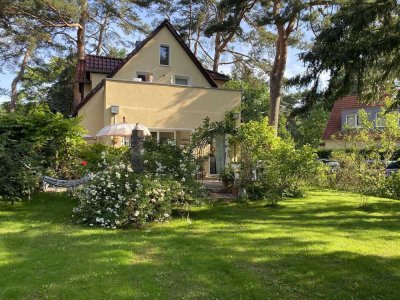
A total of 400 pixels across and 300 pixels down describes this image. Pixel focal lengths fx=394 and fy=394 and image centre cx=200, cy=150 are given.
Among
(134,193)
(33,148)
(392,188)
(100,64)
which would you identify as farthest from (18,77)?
(392,188)

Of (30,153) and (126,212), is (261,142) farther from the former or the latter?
(30,153)

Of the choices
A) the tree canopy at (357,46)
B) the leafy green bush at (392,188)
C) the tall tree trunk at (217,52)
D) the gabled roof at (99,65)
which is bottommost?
the leafy green bush at (392,188)

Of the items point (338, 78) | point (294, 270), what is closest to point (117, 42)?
point (338, 78)

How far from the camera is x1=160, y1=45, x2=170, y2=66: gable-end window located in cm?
2069

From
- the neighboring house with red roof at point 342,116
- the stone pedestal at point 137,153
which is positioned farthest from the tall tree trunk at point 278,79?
the neighboring house with red roof at point 342,116

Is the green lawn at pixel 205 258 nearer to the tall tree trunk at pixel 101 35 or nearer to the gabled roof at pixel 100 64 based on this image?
the gabled roof at pixel 100 64

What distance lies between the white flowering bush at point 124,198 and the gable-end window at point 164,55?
12.9 m

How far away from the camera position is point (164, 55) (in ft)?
68.0

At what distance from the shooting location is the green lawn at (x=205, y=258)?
4801 mm

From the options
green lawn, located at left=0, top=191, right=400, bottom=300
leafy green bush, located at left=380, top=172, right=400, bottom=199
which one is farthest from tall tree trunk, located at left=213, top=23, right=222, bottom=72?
green lawn, located at left=0, top=191, right=400, bottom=300

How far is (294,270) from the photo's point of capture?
5602 millimetres

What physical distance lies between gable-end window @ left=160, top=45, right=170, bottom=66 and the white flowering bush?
12.9 m

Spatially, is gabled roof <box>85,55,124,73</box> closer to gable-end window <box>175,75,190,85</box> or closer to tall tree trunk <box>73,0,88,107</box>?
tall tree trunk <box>73,0,88,107</box>

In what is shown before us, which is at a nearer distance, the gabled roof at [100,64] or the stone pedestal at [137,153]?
the stone pedestal at [137,153]
